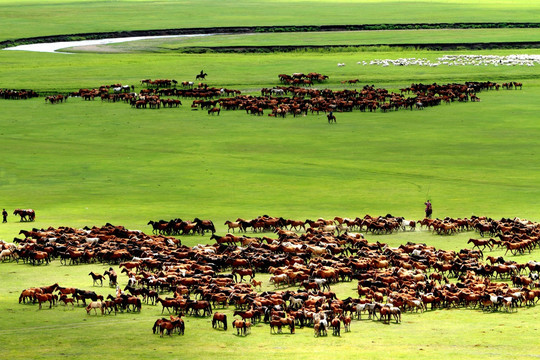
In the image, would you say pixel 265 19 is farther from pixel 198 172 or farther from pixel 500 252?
pixel 500 252

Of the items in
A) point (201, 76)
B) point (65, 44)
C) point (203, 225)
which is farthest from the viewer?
point (65, 44)

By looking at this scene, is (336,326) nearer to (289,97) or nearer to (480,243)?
(480,243)

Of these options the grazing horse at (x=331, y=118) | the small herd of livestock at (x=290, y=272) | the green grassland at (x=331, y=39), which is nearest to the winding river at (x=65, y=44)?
the green grassland at (x=331, y=39)

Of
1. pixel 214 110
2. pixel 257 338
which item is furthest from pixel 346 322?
pixel 214 110

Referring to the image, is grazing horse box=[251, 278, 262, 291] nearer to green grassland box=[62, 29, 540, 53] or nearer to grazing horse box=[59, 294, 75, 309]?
grazing horse box=[59, 294, 75, 309]

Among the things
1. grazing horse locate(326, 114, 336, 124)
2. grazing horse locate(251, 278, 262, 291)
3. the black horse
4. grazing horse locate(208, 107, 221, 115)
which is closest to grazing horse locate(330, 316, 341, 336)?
grazing horse locate(251, 278, 262, 291)

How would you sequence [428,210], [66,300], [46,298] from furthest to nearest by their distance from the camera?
[428,210], [66,300], [46,298]
